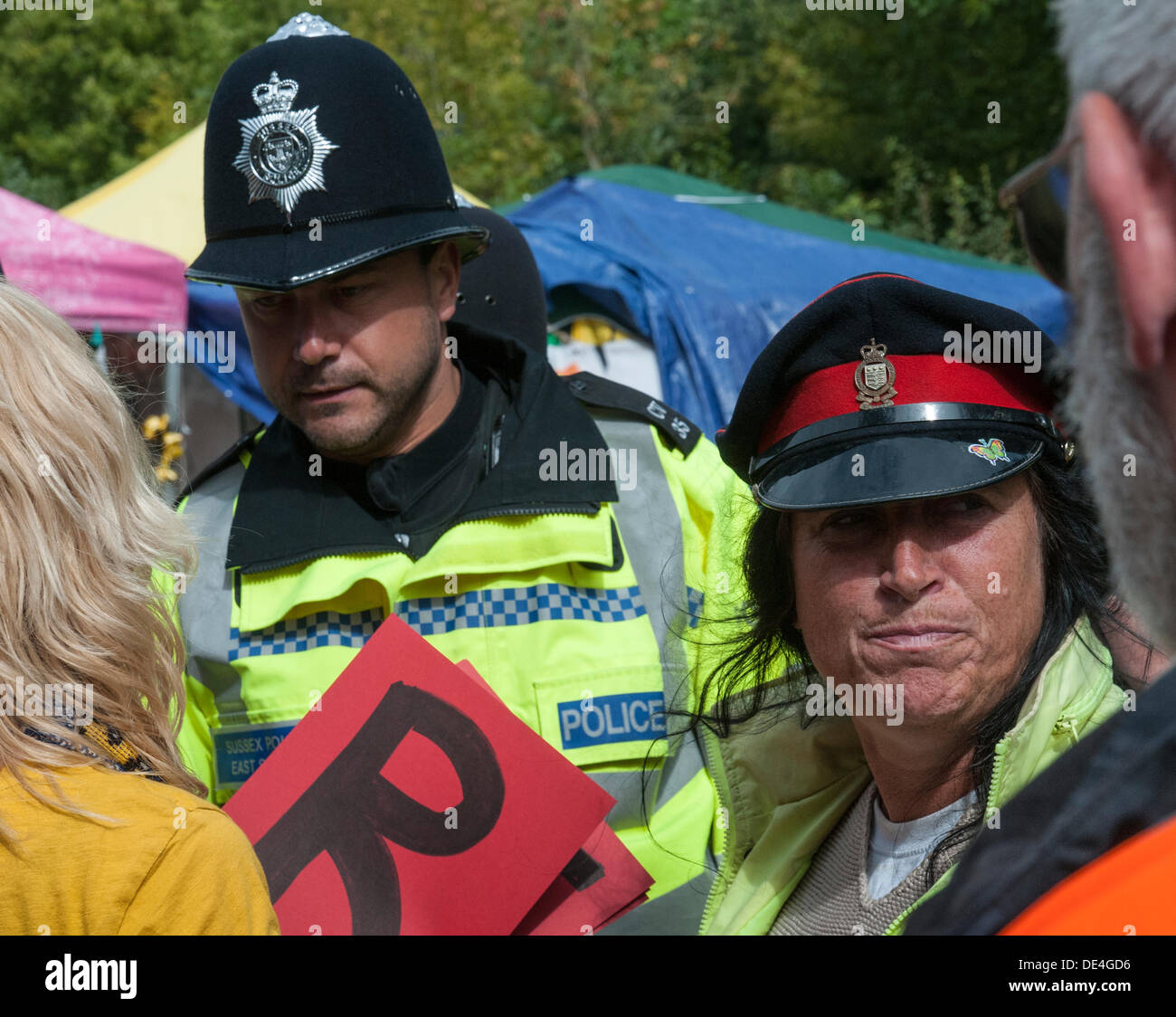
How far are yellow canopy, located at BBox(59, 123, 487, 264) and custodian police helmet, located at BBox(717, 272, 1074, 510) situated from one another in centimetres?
594

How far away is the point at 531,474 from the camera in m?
2.43

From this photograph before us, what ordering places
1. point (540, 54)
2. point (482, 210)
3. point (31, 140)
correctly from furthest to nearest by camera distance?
point (31, 140) → point (540, 54) → point (482, 210)

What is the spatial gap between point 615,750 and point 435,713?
44 cm

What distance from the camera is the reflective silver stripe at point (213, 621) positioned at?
7.61 feet

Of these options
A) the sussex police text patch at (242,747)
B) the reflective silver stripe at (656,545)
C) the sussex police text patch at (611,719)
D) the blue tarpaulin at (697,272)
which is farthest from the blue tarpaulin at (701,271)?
the sussex police text patch at (242,747)

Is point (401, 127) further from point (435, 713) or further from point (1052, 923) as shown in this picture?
point (1052, 923)

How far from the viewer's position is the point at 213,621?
7.71 feet

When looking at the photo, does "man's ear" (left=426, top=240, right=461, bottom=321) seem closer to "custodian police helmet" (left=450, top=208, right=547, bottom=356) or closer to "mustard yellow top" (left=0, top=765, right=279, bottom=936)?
"custodian police helmet" (left=450, top=208, right=547, bottom=356)

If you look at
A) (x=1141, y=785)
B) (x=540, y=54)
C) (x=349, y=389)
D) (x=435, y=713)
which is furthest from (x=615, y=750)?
(x=540, y=54)

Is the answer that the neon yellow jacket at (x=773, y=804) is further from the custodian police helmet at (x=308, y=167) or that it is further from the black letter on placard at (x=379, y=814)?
the custodian police helmet at (x=308, y=167)

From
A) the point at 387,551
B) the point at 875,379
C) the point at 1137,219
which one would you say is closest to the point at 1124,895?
the point at 1137,219

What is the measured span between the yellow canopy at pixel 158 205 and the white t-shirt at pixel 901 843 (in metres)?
6.15

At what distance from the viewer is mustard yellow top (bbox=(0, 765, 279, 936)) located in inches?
52.9

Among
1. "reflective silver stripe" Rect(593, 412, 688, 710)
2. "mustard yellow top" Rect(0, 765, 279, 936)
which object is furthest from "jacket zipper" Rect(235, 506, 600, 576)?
"mustard yellow top" Rect(0, 765, 279, 936)
